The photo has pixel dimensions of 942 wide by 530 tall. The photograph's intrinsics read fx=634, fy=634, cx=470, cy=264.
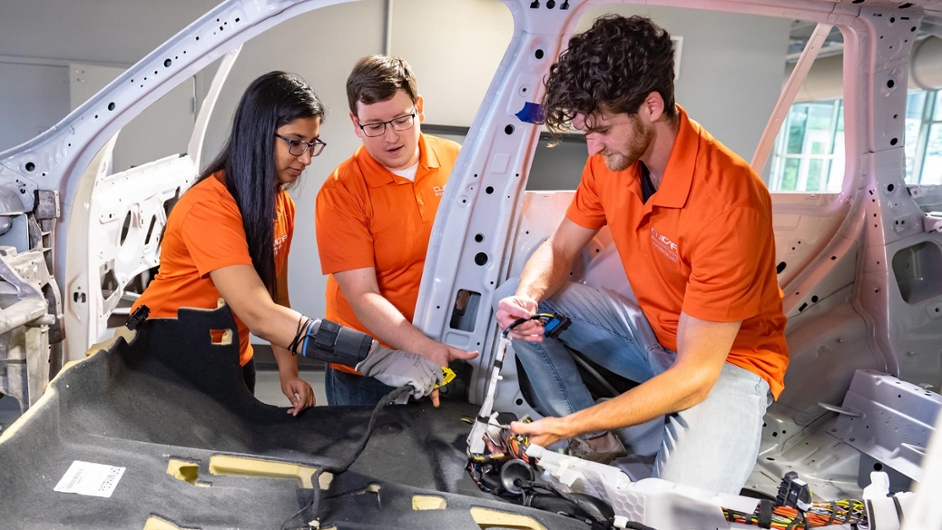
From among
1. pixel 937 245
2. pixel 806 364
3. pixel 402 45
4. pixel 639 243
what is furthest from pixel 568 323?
pixel 402 45

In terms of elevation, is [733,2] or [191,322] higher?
[733,2]

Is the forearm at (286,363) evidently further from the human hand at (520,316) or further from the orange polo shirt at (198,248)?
the human hand at (520,316)

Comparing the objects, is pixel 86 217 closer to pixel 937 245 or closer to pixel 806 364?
pixel 806 364

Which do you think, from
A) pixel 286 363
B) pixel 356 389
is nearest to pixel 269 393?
pixel 356 389

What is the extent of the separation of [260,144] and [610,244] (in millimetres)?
1252

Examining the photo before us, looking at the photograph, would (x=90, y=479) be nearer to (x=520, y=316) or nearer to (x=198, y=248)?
(x=198, y=248)

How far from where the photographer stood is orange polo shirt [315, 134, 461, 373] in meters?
2.38

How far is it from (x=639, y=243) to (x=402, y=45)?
3.88 meters

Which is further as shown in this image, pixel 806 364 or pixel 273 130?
pixel 806 364

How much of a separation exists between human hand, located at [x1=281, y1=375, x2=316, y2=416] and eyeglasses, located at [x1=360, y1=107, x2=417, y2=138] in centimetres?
92

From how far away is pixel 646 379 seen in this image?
2131 mm

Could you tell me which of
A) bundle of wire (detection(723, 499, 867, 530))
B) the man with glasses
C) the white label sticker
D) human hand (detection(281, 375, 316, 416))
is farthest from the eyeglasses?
bundle of wire (detection(723, 499, 867, 530))

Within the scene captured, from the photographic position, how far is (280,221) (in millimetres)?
2305

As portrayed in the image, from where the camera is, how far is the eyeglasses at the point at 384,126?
89.8 inches
